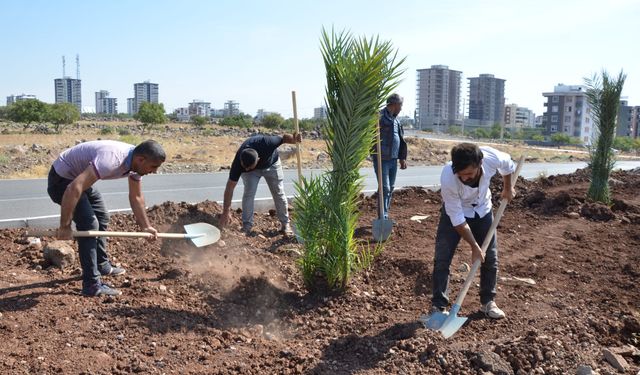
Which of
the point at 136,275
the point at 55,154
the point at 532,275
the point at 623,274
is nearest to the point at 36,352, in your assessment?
the point at 136,275

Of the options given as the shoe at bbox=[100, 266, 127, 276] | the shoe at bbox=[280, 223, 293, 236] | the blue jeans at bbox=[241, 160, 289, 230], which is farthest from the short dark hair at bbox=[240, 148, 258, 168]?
the shoe at bbox=[100, 266, 127, 276]

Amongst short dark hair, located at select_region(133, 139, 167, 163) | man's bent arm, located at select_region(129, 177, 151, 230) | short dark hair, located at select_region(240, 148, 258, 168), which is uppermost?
short dark hair, located at select_region(133, 139, 167, 163)

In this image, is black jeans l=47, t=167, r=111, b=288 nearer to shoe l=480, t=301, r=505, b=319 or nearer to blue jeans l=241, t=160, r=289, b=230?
blue jeans l=241, t=160, r=289, b=230

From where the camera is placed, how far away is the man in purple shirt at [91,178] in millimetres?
4320

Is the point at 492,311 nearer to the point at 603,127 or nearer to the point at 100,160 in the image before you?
the point at 100,160

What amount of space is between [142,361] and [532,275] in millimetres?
4192

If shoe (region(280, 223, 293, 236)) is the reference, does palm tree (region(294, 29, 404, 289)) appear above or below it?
above

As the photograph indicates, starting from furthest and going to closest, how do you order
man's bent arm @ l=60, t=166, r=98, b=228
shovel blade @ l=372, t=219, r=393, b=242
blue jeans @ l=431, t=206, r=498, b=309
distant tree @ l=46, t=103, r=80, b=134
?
distant tree @ l=46, t=103, r=80, b=134 < shovel blade @ l=372, t=219, r=393, b=242 < blue jeans @ l=431, t=206, r=498, b=309 < man's bent arm @ l=60, t=166, r=98, b=228

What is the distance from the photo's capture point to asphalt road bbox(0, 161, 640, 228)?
9219mm

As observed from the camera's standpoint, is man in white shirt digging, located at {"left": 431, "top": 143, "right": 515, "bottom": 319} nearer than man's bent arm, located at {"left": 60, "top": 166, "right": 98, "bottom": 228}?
Yes

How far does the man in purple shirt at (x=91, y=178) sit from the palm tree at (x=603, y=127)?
8.84 m

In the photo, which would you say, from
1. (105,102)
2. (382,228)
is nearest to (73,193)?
(382,228)

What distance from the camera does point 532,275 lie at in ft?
20.5

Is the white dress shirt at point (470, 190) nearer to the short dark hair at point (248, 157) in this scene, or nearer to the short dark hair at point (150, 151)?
the short dark hair at point (150, 151)
